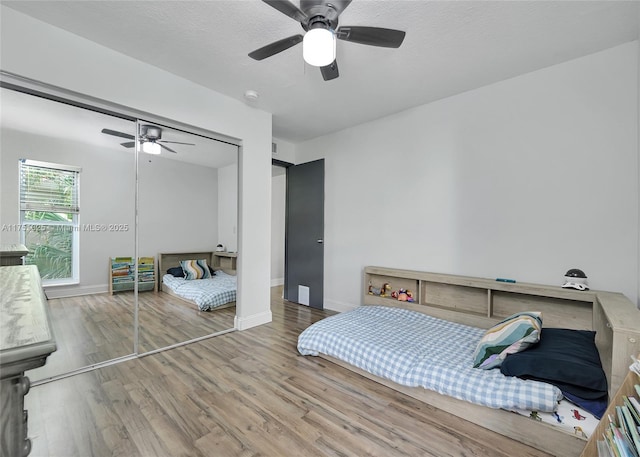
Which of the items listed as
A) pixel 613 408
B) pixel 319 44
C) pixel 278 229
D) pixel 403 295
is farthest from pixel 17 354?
pixel 278 229

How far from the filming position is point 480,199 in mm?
2709

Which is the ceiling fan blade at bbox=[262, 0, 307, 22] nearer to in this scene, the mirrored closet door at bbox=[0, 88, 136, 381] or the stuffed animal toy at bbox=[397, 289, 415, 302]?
the mirrored closet door at bbox=[0, 88, 136, 381]

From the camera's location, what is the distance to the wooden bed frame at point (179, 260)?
9.04ft

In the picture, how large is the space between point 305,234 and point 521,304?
281cm

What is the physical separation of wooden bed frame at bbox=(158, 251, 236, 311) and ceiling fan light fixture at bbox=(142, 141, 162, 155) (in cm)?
102

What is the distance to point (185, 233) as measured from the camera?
296cm

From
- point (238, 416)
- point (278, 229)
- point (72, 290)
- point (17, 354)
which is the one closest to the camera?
point (17, 354)

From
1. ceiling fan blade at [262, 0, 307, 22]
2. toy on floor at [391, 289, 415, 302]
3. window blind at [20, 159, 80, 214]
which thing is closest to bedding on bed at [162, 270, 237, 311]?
window blind at [20, 159, 80, 214]

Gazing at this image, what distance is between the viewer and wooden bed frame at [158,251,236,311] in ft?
9.04

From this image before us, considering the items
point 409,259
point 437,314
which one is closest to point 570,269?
point 437,314

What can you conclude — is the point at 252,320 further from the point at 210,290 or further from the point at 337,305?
the point at 337,305

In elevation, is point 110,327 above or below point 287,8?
below

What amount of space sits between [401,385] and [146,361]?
2.15 metres

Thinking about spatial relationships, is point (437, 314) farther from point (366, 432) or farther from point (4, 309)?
point (4, 309)
